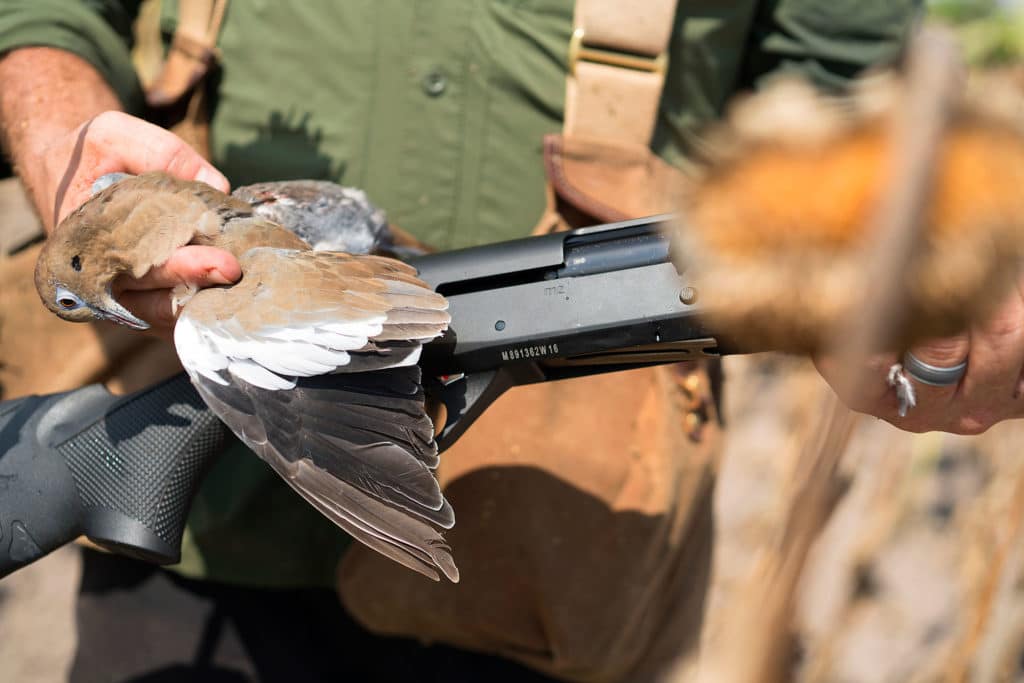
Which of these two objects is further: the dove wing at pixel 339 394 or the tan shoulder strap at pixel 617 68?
the tan shoulder strap at pixel 617 68

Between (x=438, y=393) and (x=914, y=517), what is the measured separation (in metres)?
3.28

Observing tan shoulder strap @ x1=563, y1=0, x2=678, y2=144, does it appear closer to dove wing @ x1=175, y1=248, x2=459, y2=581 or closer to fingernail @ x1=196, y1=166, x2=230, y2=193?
dove wing @ x1=175, y1=248, x2=459, y2=581

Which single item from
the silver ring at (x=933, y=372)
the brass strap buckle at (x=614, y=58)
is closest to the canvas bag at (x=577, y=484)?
the brass strap buckle at (x=614, y=58)

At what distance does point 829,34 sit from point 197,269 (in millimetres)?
1814

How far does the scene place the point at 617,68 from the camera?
86.0 inches

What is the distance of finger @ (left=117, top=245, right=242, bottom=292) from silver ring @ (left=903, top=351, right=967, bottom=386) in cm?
137

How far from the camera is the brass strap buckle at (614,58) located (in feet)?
7.10

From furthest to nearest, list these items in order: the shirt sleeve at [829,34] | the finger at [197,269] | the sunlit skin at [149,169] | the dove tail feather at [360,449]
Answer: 1. the shirt sleeve at [829,34]
2. the finger at [197,269]
3. the dove tail feather at [360,449]
4. the sunlit skin at [149,169]

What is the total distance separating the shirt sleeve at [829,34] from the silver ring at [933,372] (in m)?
1.10

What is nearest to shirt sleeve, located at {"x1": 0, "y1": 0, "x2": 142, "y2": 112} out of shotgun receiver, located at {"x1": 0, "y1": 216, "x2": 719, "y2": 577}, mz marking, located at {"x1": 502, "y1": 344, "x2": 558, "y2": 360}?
shotgun receiver, located at {"x1": 0, "y1": 216, "x2": 719, "y2": 577}

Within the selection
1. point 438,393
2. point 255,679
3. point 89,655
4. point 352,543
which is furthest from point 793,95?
point 89,655

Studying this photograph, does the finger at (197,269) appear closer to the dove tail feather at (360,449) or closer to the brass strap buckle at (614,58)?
the dove tail feather at (360,449)

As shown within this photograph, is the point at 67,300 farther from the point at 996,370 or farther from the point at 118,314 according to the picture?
the point at 996,370

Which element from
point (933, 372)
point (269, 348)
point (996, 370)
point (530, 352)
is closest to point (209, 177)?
point (269, 348)
